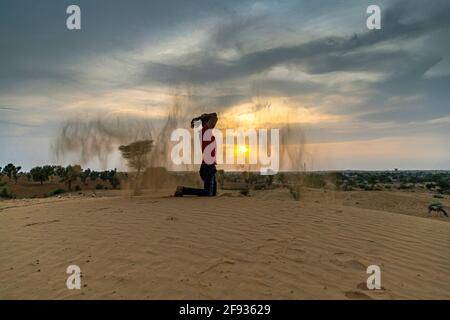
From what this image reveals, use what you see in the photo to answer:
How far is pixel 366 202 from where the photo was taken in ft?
69.5

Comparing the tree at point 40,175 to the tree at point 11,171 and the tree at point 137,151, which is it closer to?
the tree at point 11,171

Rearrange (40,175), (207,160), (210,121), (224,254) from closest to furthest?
1. (224,254)
2. (207,160)
3. (210,121)
4. (40,175)

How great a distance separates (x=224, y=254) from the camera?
20.1 ft

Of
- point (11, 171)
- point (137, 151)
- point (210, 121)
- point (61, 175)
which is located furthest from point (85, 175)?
point (210, 121)

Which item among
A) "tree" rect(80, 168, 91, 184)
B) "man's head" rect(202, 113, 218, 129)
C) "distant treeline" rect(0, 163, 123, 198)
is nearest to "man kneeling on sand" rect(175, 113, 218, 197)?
"man's head" rect(202, 113, 218, 129)

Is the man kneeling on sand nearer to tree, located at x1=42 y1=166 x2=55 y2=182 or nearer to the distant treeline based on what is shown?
the distant treeline

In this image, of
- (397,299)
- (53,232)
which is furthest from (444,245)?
(53,232)

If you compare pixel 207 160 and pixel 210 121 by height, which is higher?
pixel 210 121

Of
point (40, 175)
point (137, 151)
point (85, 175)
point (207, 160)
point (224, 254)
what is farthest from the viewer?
point (85, 175)

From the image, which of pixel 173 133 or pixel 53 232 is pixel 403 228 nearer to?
pixel 53 232

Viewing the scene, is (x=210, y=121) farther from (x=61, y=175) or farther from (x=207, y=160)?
(x=61, y=175)

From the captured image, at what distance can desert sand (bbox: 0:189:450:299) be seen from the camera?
497 centimetres

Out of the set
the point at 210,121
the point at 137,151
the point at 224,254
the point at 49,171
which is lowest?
the point at 224,254
